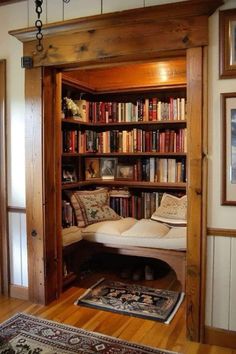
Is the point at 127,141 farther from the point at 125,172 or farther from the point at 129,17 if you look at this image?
the point at 129,17

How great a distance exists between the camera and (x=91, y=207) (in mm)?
3887

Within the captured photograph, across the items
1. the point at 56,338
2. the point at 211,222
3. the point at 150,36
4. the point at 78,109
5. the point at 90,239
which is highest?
the point at 150,36

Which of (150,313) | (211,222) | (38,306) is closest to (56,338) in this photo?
(38,306)

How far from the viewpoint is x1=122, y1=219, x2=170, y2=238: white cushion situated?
3.42 meters

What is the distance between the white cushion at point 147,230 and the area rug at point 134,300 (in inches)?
21.1

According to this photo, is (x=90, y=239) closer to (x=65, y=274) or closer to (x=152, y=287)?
(x=65, y=274)

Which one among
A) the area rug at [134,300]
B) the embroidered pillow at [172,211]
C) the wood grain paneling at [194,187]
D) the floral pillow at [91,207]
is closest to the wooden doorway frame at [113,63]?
the wood grain paneling at [194,187]

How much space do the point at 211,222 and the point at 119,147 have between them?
207 cm

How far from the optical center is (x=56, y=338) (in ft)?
8.37

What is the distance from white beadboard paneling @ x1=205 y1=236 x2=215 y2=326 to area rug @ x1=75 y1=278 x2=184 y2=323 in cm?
42

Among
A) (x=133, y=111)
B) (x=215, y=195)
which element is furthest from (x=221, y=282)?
(x=133, y=111)

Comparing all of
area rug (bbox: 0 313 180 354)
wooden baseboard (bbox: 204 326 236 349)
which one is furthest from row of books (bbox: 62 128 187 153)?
wooden baseboard (bbox: 204 326 236 349)

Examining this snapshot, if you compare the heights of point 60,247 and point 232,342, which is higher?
point 60,247

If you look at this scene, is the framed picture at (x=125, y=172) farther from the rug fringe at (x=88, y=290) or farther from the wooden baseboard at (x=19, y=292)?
the wooden baseboard at (x=19, y=292)
